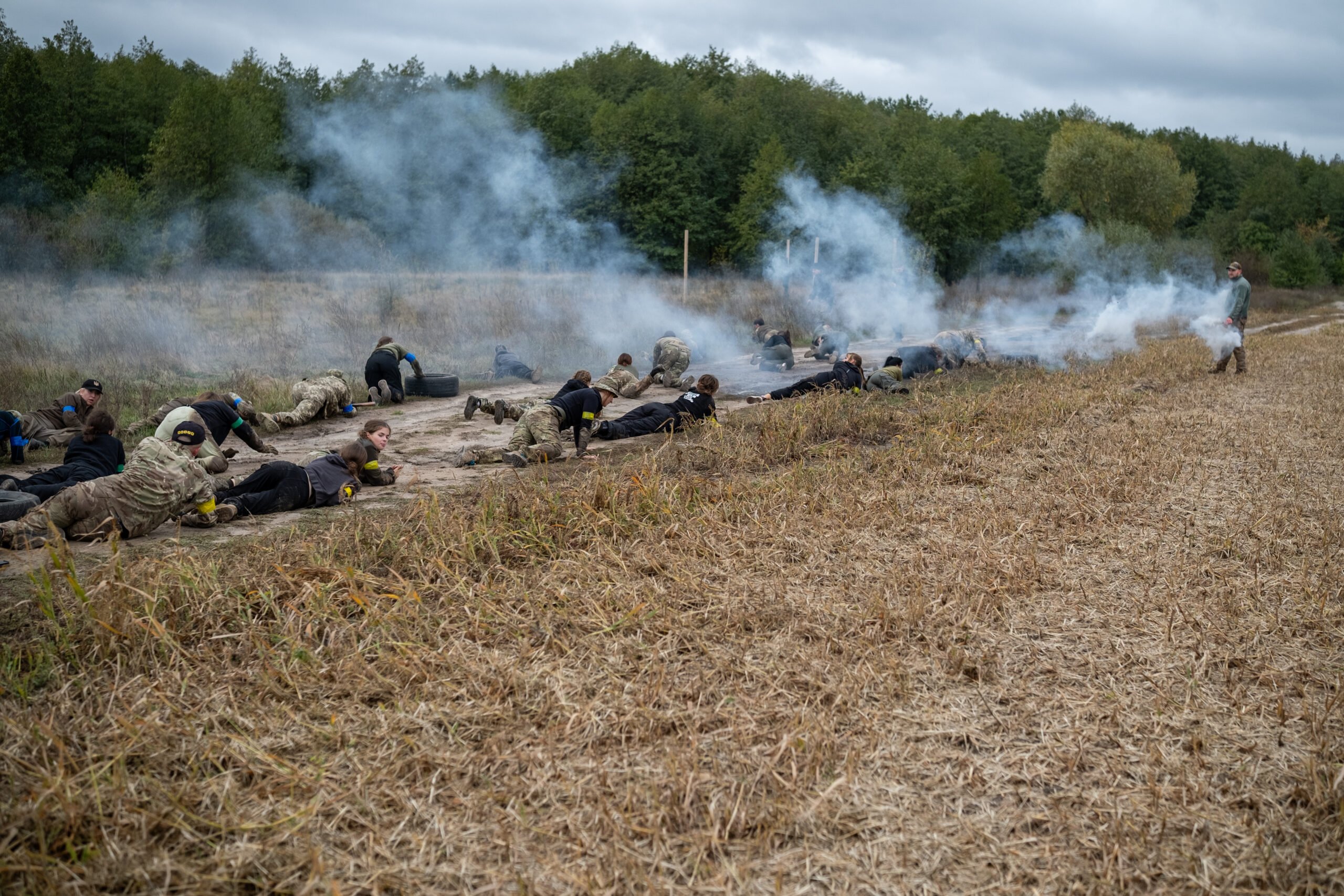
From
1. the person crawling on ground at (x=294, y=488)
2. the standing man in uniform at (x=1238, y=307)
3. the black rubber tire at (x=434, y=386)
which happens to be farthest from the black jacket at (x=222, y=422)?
the standing man in uniform at (x=1238, y=307)

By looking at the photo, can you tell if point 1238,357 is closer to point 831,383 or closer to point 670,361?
point 831,383

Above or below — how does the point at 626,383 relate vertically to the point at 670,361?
below

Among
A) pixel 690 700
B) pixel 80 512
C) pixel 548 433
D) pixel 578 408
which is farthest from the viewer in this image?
pixel 578 408

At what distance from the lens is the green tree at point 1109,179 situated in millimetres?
42656

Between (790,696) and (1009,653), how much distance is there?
1.28 meters

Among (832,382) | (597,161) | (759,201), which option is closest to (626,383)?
(832,382)

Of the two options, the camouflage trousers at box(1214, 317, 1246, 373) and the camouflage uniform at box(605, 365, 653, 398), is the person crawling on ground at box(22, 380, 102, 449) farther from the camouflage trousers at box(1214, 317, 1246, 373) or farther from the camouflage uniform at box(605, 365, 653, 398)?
the camouflage trousers at box(1214, 317, 1246, 373)

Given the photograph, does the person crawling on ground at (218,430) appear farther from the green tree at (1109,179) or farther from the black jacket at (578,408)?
the green tree at (1109,179)

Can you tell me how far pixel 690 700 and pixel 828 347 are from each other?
49.3ft

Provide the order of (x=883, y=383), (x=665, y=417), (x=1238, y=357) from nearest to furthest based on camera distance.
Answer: (x=665, y=417) < (x=883, y=383) < (x=1238, y=357)

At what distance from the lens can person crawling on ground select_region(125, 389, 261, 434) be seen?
912 centimetres

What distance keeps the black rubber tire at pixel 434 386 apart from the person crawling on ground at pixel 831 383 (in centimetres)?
420

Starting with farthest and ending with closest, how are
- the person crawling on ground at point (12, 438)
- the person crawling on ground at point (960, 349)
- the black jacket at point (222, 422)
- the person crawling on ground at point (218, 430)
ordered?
the person crawling on ground at point (960, 349), the person crawling on ground at point (12, 438), the black jacket at point (222, 422), the person crawling on ground at point (218, 430)

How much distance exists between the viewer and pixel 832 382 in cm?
1251
